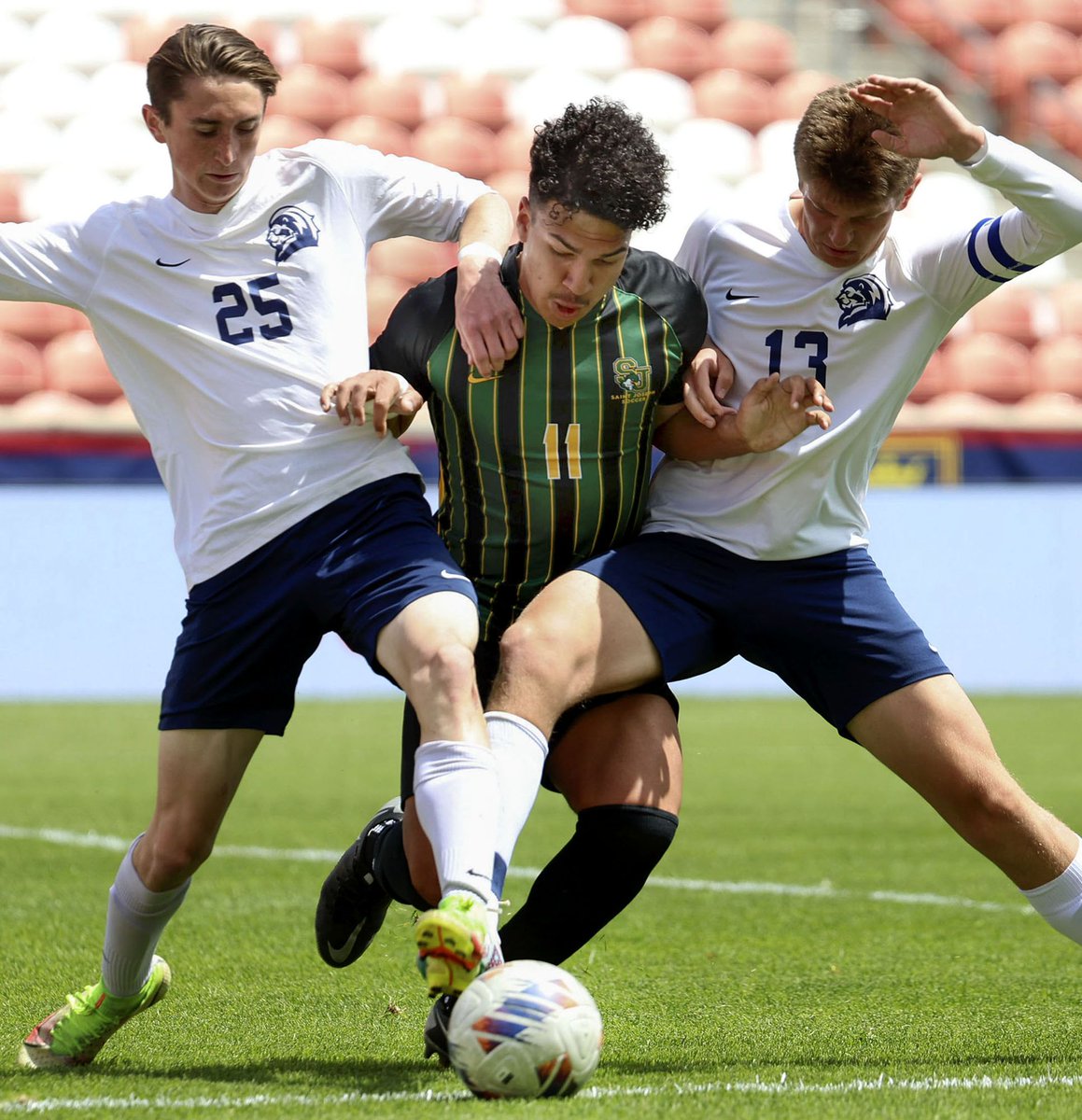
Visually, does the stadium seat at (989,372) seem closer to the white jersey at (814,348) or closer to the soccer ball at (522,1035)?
the white jersey at (814,348)

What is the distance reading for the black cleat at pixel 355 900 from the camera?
4.47m

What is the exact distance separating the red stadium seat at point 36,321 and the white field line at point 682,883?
993 centimetres

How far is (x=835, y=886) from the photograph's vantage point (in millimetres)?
6863

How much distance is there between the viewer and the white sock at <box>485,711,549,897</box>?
142 inches

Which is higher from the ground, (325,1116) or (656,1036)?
(325,1116)

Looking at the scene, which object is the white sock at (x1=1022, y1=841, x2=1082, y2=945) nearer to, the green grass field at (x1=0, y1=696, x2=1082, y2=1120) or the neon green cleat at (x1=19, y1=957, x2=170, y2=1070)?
the green grass field at (x1=0, y1=696, x2=1082, y2=1120)

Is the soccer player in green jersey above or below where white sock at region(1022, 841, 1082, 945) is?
above

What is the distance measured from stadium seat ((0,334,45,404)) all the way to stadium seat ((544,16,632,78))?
278 inches

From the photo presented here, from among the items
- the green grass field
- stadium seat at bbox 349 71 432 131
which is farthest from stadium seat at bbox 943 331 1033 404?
the green grass field

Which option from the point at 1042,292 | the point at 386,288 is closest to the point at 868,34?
the point at 1042,292

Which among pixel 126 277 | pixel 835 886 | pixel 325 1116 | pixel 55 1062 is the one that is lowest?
pixel 835 886

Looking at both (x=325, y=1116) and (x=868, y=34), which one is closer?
(x=325, y=1116)

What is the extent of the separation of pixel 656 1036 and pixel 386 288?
45.0ft

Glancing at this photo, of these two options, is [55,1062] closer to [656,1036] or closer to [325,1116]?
[325,1116]
